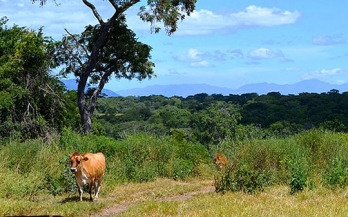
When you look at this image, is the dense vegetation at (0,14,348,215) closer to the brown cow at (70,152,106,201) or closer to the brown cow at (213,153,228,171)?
the brown cow at (213,153,228,171)

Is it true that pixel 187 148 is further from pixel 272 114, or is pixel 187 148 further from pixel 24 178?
pixel 272 114

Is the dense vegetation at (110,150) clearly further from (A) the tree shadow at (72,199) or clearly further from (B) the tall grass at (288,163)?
(A) the tree shadow at (72,199)

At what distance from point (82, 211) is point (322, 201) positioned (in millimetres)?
5156

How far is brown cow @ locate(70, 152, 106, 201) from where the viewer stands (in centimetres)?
1342

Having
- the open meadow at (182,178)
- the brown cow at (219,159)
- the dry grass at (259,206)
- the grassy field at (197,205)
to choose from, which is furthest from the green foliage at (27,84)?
the dry grass at (259,206)

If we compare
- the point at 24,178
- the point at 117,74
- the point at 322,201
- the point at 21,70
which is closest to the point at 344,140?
the point at 322,201

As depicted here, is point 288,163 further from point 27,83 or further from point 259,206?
point 27,83

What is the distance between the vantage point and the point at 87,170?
13820 mm

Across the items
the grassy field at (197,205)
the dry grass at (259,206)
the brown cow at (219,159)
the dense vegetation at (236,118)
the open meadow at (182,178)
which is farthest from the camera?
the dense vegetation at (236,118)

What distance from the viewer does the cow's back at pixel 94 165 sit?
13.9m

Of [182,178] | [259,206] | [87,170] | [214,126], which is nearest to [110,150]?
[182,178]

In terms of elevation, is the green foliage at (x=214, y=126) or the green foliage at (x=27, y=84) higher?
the green foliage at (x=27, y=84)

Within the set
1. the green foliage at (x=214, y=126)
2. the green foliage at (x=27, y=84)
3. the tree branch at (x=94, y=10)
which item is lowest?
the green foliage at (x=214, y=126)

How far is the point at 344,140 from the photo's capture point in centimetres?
1819
